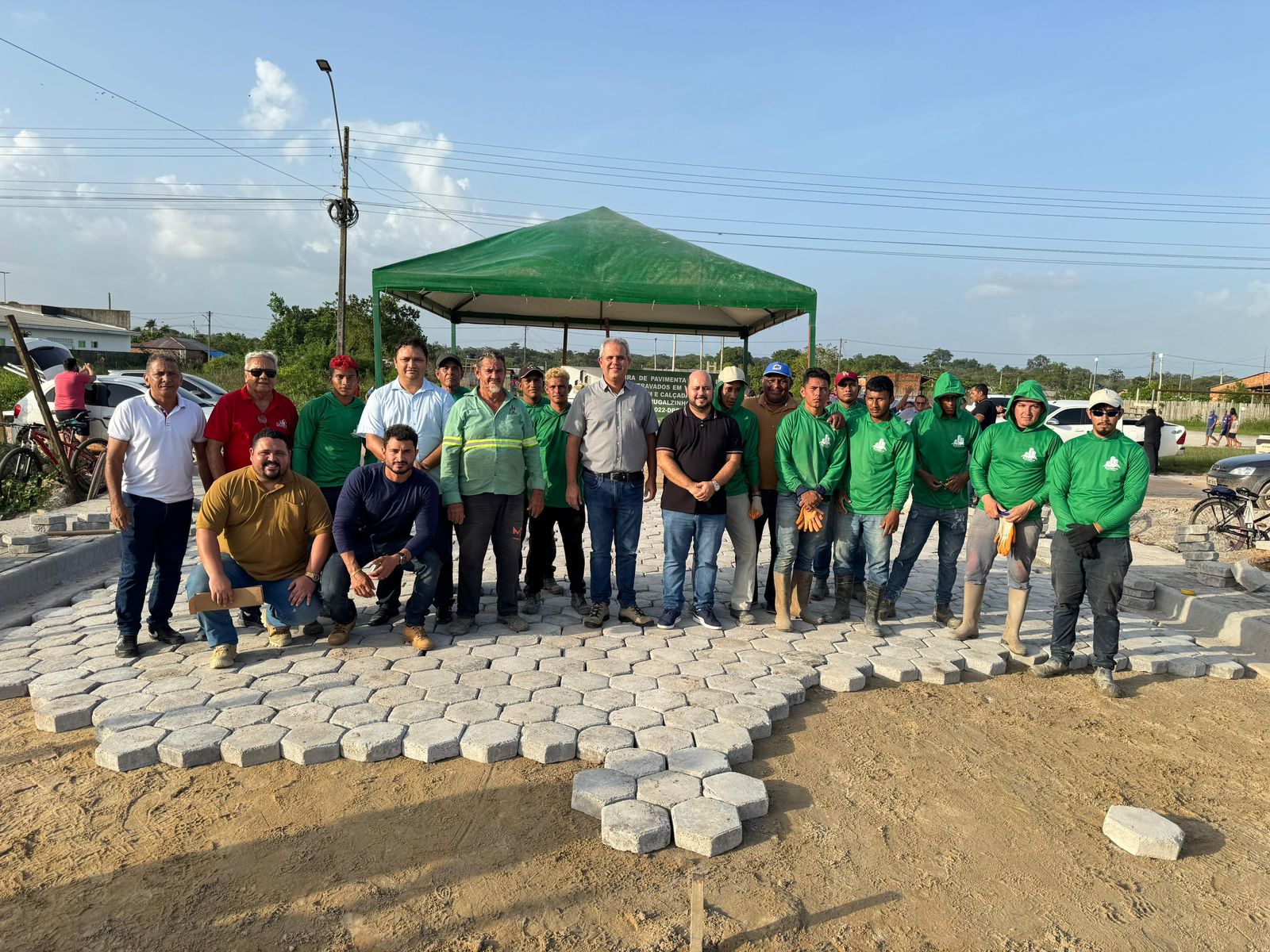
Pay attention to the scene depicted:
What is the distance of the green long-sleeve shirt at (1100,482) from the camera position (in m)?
4.45

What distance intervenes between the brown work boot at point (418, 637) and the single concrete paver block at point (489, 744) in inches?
45.2

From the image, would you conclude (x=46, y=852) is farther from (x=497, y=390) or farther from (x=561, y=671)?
(x=497, y=390)

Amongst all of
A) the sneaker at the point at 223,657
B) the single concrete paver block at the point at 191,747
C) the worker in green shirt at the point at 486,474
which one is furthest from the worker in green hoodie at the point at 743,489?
the single concrete paver block at the point at 191,747

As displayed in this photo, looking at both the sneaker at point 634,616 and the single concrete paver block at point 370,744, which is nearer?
the single concrete paver block at point 370,744

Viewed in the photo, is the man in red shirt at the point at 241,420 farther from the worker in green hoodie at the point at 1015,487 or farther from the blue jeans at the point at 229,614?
the worker in green hoodie at the point at 1015,487

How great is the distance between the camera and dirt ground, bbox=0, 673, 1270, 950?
8.06 ft

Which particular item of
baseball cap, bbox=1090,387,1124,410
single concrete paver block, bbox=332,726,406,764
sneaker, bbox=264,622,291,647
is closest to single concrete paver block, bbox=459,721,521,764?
single concrete paver block, bbox=332,726,406,764

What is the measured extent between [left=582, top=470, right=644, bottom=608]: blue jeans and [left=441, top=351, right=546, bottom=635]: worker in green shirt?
0.38m

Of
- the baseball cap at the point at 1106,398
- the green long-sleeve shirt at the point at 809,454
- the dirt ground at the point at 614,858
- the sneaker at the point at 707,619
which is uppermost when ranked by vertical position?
the baseball cap at the point at 1106,398

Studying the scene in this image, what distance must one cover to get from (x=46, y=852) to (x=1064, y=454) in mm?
5359

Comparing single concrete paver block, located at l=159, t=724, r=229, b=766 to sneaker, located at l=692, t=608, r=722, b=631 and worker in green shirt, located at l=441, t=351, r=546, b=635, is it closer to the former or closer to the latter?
worker in green shirt, located at l=441, t=351, r=546, b=635

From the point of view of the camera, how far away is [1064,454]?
472cm

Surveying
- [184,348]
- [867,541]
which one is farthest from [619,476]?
[184,348]

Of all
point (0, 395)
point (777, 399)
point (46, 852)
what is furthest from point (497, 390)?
point (0, 395)
